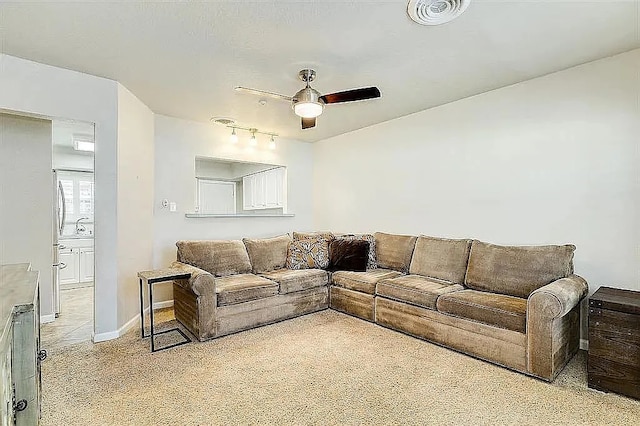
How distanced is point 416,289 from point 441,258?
601mm

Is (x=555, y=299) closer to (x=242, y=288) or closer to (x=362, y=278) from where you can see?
(x=362, y=278)

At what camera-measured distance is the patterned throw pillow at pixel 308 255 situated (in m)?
4.39

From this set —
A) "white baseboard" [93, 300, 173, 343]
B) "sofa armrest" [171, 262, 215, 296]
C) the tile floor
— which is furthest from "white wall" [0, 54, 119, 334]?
"sofa armrest" [171, 262, 215, 296]

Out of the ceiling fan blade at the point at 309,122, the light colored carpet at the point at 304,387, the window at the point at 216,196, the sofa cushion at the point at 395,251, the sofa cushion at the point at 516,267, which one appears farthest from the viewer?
the window at the point at 216,196

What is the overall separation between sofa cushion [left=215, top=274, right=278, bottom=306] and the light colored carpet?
41 cm

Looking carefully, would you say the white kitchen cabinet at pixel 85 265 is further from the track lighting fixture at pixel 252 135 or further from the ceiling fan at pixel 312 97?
the ceiling fan at pixel 312 97

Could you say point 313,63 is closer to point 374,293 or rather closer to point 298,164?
point 374,293

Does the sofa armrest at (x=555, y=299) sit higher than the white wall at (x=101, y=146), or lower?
lower

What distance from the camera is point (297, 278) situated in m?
3.95

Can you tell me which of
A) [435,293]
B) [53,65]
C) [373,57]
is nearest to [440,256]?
[435,293]

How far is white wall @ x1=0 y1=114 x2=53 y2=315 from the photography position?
348 centimetres

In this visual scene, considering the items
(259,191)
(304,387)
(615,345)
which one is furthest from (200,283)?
(259,191)

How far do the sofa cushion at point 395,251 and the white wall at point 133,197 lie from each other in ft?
9.47

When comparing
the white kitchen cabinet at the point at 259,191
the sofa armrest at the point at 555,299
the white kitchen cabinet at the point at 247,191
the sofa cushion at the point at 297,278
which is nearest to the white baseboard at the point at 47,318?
the sofa cushion at the point at 297,278
